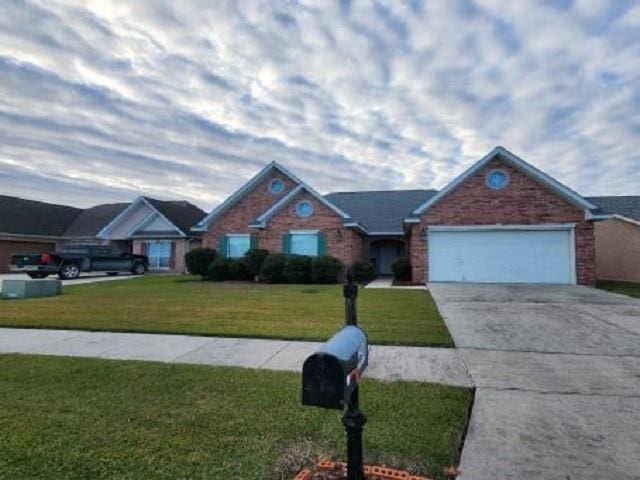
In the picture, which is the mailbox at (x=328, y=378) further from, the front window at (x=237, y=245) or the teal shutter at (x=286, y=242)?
the front window at (x=237, y=245)

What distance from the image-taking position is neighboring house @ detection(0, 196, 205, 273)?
28.0m

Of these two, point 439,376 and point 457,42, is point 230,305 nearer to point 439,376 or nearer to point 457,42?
point 439,376

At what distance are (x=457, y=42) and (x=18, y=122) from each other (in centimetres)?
1663

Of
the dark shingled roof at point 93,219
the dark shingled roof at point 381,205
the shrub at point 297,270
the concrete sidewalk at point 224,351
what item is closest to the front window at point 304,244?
the shrub at point 297,270

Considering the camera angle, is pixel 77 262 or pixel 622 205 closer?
pixel 622 205

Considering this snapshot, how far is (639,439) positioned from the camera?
3.40 meters

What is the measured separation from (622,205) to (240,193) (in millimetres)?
20402

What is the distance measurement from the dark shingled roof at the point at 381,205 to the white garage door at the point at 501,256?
588 centimetres

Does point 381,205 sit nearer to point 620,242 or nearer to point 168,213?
point 620,242

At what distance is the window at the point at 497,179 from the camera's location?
1744 centimetres

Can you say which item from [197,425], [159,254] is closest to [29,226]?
[159,254]

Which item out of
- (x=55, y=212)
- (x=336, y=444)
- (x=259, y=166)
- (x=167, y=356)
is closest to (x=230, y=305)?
(x=167, y=356)

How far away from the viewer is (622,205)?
72.6ft

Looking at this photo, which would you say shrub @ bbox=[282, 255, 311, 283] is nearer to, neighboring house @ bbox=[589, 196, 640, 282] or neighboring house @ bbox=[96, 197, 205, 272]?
neighboring house @ bbox=[96, 197, 205, 272]
